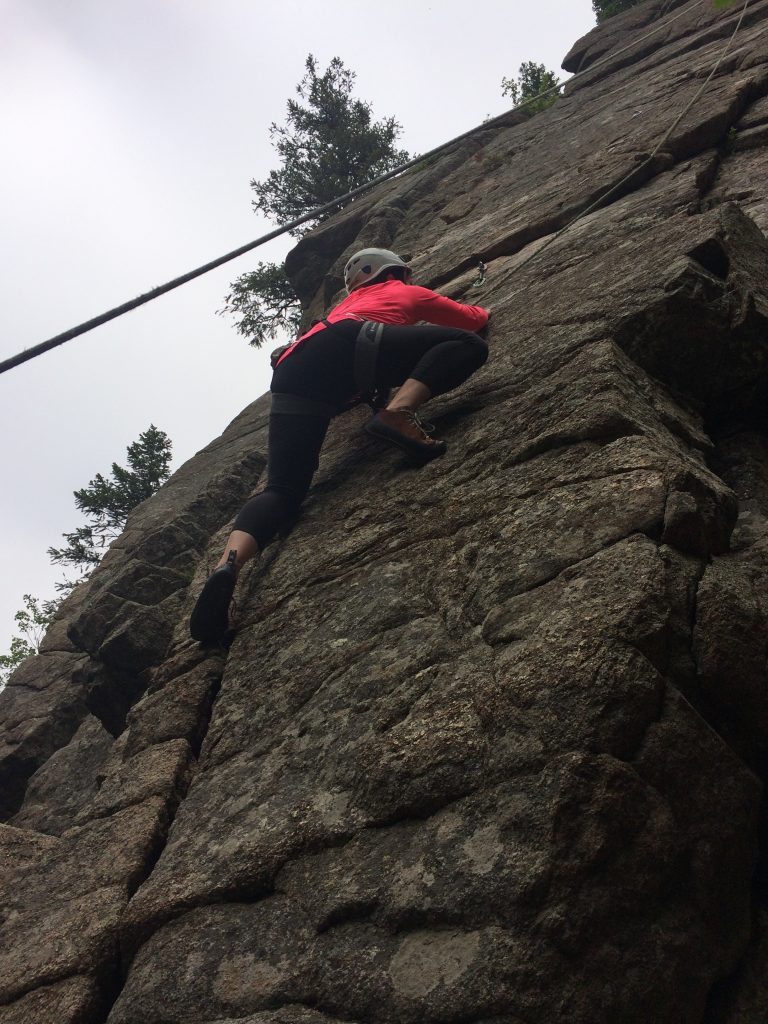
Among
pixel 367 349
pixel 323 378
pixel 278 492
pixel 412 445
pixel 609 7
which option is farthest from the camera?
pixel 609 7

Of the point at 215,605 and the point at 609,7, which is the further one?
the point at 609,7

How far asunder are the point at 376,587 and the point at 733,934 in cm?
225

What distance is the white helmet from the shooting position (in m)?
6.32

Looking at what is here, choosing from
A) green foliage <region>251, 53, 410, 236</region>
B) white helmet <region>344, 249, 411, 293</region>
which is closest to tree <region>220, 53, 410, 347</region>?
green foliage <region>251, 53, 410, 236</region>

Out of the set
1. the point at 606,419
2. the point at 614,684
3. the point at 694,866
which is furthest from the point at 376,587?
the point at 694,866

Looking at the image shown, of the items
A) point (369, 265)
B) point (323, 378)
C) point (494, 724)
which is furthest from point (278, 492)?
point (494, 724)

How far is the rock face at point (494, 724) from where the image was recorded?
262 centimetres

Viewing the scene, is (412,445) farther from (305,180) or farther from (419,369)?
(305,180)

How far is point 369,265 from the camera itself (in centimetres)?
638

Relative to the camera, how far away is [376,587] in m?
4.38

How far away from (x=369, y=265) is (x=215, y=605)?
296cm

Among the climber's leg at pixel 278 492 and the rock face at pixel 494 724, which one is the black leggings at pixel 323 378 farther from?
the rock face at pixel 494 724

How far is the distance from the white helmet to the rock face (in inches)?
36.9

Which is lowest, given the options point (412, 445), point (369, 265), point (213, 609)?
point (213, 609)
